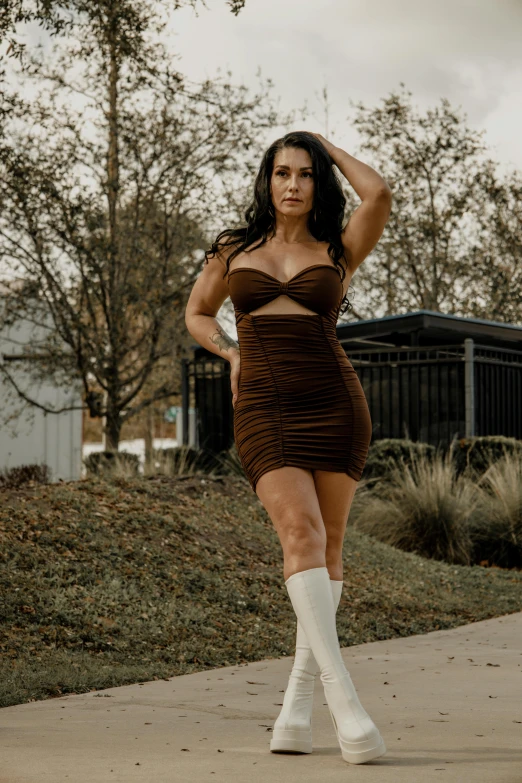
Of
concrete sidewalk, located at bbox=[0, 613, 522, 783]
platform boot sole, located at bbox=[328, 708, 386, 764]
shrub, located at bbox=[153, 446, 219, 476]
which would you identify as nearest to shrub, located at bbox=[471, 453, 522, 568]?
shrub, located at bbox=[153, 446, 219, 476]

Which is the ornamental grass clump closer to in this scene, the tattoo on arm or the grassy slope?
the grassy slope

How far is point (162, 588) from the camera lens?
738 cm

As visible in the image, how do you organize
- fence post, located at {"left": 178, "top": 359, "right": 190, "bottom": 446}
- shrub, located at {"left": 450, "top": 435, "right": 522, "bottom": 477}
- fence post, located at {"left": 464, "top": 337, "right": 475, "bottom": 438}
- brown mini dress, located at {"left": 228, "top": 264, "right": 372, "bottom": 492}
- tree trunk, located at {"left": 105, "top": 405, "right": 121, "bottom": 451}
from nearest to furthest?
brown mini dress, located at {"left": 228, "top": 264, "right": 372, "bottom": 492}, shrub, located at {"left": 450, "top": 435, "right": 522, "bottom": 477}, fence post, located at {"left": 464, "top": 337, "right": 475, "bottom": 438}, tree trunk, located at {"left": 105, "top": 405, "right": 121, "bottom": 451}, fence post, located at {"left": 178, "top": 359, "right": 190, "bottom": 446}

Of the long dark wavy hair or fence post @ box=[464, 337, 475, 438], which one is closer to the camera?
the long dark wavy hair

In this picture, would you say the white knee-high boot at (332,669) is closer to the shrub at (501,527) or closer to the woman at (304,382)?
the woman at (304,382)

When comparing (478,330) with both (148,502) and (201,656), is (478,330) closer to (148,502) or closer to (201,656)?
(148,502)

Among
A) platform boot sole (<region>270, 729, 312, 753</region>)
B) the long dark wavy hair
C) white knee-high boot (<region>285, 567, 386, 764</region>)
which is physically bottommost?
platform boot sole (<region>270, 729, 312, 753</region>)

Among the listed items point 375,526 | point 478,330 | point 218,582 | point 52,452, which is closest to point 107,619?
point 218,582

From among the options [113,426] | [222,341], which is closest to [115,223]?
[113,426]

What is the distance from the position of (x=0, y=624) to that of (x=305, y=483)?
9.83 feet

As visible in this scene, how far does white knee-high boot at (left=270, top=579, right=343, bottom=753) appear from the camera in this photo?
3.80 meters

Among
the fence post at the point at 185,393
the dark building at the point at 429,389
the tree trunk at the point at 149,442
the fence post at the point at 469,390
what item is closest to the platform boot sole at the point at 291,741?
the tree trunk at the point at 149,442

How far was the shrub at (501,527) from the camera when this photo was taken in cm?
1184

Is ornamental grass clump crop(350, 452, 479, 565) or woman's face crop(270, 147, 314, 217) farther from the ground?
woman's face crop(270, 147, 314, 217)
